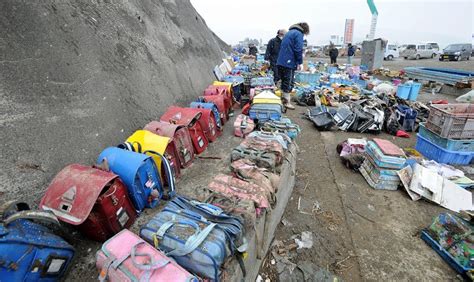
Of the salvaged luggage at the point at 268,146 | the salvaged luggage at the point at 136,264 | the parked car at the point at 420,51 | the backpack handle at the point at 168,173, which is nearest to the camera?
the salvaged luggage at the point at 136,264

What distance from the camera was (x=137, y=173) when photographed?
261cm

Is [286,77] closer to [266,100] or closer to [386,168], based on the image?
[266,100]

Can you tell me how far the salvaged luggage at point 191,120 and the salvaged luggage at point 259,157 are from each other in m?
1.03

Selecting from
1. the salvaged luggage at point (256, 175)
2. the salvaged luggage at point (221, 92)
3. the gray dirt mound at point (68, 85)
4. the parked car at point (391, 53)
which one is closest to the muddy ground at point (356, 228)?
the salvaged luggage at point (256, 175)

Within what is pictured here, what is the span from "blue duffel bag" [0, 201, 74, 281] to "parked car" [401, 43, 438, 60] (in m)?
33.8

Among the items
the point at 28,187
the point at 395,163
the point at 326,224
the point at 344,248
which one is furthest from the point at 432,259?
the point at 28,187

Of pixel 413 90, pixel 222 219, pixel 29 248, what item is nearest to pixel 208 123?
pixel 222 219

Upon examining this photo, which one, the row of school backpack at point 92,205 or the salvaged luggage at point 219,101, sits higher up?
the salvaged luggage at point 219,101

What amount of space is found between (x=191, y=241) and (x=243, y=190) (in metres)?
1.01

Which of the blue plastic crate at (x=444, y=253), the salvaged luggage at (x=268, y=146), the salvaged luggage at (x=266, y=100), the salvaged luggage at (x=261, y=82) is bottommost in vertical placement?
the blue plastic crate at (x=444, y=253)

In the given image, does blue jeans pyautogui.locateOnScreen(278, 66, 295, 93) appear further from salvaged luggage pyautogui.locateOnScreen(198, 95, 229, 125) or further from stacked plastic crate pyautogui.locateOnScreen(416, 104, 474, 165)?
stacked plastic crate pyautogui.locateOnScreen(416, 104, 474, 165)

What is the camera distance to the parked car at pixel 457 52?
861 inches

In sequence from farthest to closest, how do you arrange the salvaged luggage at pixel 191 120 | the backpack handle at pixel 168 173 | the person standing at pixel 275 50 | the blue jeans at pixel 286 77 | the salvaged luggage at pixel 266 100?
the person standing at pixel 275 50 → the blue jeans at pixel 286 77 → the salvaged luggage at pixel 266 100 → the salvaged luggage at pixel 191 120 → the backpack handle at pixel 168 173

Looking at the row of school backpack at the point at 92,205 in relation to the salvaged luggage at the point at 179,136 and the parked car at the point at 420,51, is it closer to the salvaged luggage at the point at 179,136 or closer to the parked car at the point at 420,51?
the salvaged luggage at the point at 179,136
